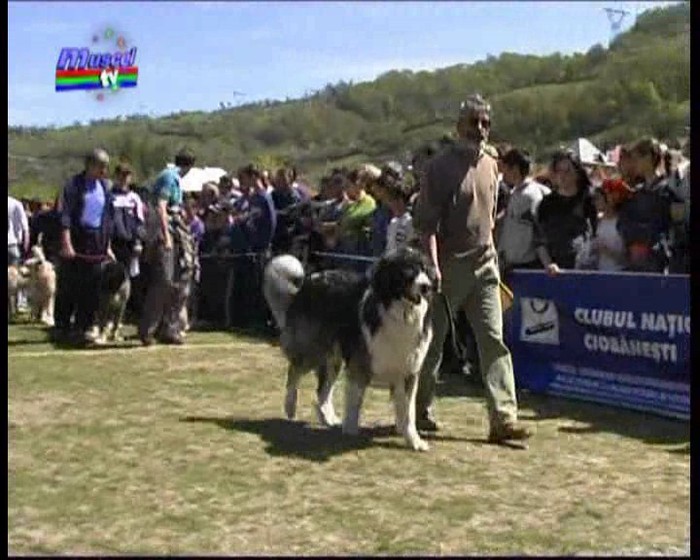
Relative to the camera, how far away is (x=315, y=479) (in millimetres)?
6867

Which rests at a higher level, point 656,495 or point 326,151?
point 326,151

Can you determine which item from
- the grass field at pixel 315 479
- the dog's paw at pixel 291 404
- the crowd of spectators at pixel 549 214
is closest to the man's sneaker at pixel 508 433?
the grass field at pixel 315 479

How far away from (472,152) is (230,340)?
269 inches

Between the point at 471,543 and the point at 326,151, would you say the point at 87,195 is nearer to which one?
the point at 471,543

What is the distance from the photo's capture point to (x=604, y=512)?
622cm

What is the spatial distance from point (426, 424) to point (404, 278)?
1.29 meters

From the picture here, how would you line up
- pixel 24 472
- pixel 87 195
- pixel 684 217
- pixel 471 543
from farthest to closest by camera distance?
1. pixel 87 195
2. pixel 684 217
3. pixel 24 472
4. pixel 471 543

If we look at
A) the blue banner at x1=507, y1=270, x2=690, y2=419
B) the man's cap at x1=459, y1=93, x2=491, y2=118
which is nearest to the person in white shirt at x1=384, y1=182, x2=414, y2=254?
the blue banner at x1=507, y1=270, x2=690, y2=419

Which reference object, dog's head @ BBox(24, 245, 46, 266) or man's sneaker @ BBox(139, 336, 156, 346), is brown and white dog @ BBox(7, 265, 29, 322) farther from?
man's sneaker @ BBox(139, 336, 156, 346)

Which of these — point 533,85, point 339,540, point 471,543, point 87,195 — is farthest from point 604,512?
point 533,85

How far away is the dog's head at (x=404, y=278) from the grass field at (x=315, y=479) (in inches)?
37.3

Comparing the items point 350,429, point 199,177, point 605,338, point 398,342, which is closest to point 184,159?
point 605,338

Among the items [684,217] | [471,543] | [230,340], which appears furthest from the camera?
[230,340]

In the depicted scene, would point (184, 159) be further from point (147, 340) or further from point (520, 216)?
point (520, 216)
